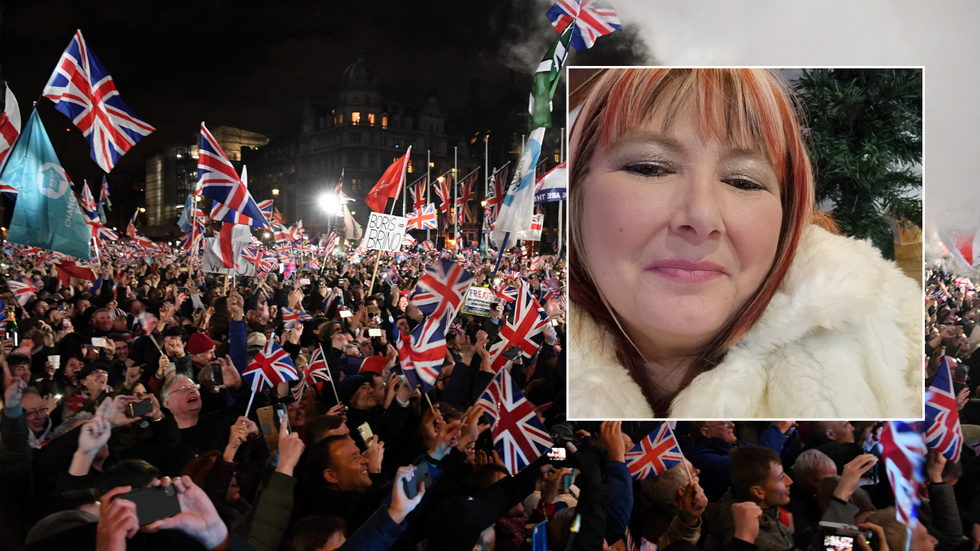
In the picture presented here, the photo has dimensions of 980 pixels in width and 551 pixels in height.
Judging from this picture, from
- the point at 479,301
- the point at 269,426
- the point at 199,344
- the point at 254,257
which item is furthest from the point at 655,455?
the point at 254,257

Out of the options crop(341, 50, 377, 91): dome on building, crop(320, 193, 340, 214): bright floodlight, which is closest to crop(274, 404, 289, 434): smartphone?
crop(341, 50, 377, 91): dome on building

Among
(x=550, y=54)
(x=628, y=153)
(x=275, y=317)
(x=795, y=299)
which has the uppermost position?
(x=550, y=54)

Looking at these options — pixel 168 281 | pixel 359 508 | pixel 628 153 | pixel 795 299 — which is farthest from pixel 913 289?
pixel 168 281

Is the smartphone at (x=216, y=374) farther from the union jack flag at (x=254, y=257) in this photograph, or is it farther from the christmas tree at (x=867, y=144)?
the union jack flag at (x=254, y=257)

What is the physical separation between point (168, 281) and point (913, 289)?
1267 cm

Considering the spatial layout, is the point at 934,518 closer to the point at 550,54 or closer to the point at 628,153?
the point at 628,153

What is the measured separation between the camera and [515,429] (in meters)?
4.29

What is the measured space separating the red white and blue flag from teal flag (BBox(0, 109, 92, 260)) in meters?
4.46

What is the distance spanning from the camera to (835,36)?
5074 millimetres

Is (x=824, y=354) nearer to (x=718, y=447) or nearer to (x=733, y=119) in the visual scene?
(x=718, y=447)

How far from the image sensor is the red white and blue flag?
5.42 m

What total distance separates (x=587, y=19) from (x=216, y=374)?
396 centimetres

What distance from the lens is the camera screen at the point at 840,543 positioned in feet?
10.1

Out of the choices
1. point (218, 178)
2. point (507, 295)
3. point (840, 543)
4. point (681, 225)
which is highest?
point (218, 178)
